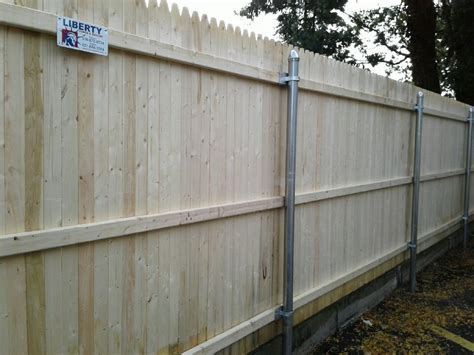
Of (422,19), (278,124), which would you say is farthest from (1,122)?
(422,19)

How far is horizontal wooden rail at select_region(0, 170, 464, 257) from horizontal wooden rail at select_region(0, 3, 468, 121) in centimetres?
83

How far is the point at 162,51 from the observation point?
2305 mm

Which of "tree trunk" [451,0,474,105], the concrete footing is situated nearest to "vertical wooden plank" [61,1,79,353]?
the concrete footing

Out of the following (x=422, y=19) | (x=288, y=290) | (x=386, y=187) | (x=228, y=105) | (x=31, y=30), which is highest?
(x=422, y=19)

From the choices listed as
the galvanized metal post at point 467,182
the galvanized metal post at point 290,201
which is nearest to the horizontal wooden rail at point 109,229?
the galvanized metal post at point 290,201

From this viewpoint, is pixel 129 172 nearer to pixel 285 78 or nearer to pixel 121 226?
pixel 121 226

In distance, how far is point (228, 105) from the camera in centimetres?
277

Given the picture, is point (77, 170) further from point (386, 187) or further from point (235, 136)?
point (386, 187)

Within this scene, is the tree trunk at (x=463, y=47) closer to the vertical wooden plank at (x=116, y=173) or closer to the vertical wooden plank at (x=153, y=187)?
the vertical wooden plank at (x=153, y=187)

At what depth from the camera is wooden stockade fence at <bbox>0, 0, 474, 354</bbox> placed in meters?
1.84

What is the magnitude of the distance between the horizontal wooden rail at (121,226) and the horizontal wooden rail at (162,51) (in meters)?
0.83

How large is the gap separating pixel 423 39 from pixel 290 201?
814 centimetres

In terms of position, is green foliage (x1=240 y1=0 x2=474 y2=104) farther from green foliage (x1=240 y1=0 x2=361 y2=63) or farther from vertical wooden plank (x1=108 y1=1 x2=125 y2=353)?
vertical wooden plank (x1=108 y1=1 x2=125 y2=353)

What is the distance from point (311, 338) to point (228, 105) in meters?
2.15
